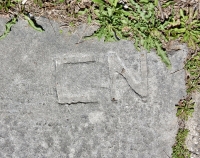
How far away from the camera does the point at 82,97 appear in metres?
3.12

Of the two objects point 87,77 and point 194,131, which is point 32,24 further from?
point 194,131

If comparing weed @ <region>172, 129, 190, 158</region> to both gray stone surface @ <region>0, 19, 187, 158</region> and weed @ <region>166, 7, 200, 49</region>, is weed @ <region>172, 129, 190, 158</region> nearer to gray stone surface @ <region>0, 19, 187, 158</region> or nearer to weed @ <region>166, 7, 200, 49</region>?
gray stone surface @ <region>0, 19, 187, 158</region>

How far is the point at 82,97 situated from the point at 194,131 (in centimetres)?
96

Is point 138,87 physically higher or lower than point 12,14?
lower

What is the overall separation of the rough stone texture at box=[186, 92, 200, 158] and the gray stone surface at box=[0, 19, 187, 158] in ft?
0.43

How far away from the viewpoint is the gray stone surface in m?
3.07

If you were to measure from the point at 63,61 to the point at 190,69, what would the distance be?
1037 mm

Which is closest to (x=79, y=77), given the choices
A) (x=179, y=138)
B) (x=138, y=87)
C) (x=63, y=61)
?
(x=63, y=61)

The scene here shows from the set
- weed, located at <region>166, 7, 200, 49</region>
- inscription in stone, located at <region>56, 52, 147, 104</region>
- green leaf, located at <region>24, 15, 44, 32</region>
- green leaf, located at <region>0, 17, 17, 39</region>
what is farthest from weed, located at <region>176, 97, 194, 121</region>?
green leaf, located at <region>0, 17, 17, 39</region>

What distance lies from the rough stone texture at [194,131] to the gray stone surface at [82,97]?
0.13 metres

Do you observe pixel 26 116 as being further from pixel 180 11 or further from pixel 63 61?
pixel 180 11

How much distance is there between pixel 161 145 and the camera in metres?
3.11

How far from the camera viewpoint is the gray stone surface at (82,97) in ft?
10.1

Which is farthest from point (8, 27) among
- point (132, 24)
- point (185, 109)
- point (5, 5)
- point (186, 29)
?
point (185, 109)
